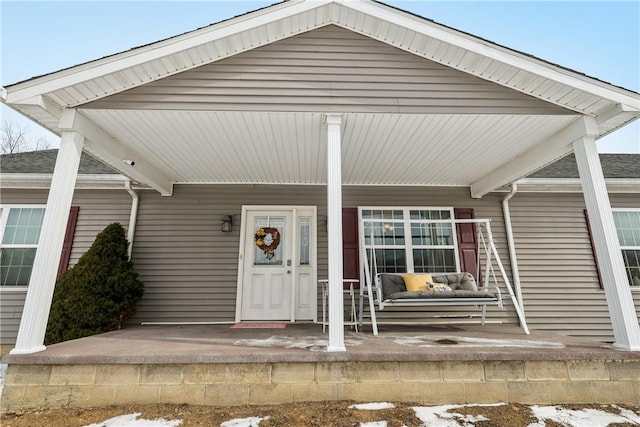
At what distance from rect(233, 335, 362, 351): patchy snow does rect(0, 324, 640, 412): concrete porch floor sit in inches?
10.8

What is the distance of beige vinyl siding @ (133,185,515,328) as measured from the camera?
481 cm

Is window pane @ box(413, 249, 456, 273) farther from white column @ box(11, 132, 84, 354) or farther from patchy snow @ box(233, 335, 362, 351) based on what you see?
white column @ box(11, 132, 84, 354)

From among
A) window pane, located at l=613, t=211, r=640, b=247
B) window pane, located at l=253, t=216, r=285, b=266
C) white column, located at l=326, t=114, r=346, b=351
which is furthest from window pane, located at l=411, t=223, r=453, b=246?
window pane, located at l=613, t=211, r=640, b=247

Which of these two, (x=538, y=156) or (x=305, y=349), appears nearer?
(x=305, y=349)

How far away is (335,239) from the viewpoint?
285 centimetres

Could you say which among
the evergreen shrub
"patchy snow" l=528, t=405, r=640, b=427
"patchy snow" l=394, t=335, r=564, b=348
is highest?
the evergreen shrub

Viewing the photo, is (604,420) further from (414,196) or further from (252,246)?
(252,246)

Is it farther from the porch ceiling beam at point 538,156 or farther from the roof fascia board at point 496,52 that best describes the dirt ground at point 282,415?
the roof fascia board at point 496,52

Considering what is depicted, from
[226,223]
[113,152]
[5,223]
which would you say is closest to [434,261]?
[226,223]

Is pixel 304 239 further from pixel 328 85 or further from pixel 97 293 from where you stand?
pixel 97 293

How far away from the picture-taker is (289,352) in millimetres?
2533

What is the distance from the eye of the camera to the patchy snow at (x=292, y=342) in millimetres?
2838

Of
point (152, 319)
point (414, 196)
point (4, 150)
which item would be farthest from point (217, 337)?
point (4, 150)

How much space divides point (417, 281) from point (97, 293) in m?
4.27
